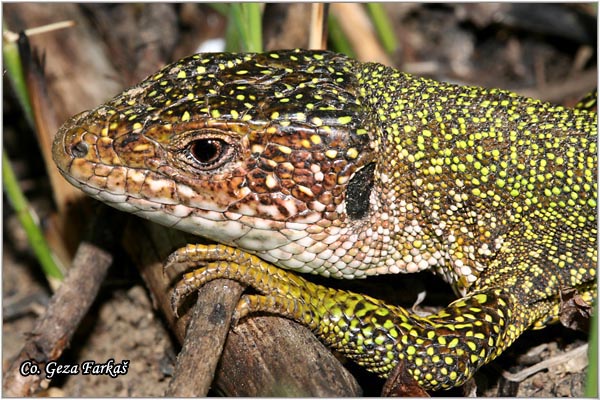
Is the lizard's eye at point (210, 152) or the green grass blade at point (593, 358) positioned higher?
the lizard's eye at point (210, 152)

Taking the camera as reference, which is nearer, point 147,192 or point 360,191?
point 147,192

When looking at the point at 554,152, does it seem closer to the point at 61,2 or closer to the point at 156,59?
the point at 156,59

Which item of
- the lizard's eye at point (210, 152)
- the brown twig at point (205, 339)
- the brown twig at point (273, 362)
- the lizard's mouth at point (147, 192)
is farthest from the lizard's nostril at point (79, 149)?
the brown twig at point (205, 339)

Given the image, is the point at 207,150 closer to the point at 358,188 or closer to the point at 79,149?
the point at 79,149

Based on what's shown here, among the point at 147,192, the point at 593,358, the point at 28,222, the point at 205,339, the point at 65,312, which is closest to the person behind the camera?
the point at 593,358

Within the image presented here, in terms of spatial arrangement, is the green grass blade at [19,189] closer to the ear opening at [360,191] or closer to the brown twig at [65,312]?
the brown twig at [65,312]

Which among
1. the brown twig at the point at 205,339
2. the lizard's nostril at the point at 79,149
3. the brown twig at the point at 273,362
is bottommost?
the brown twig at the point at 273,362

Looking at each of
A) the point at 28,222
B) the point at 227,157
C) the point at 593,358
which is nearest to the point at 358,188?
the point at 227,157

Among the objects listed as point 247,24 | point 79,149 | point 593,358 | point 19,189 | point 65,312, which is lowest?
point 65,312
